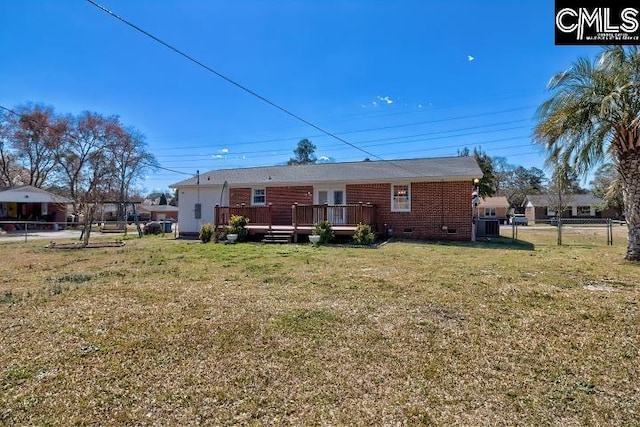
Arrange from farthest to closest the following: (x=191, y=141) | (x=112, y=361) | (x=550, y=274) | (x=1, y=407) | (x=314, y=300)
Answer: (x=191, y=141)
(x=550, y=274)
(x=314, y=300)
(x=112, y=361)
(x=1, y=407)

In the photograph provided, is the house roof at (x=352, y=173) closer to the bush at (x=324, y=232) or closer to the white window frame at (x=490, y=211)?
the bush at (x=324, y=232)

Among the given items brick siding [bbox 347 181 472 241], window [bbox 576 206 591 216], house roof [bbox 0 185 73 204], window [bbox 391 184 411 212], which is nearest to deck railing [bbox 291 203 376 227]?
brick siding [bbox 347 181 472 241]

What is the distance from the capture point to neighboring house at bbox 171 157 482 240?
1438 cm

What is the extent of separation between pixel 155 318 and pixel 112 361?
1202mm

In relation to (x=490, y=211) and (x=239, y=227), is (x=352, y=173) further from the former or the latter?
(x=490, y=211)

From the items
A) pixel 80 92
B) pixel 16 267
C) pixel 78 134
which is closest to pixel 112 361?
pixel 16 267

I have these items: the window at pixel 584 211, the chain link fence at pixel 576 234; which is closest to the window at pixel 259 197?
the chain link fence at pixel 576 234

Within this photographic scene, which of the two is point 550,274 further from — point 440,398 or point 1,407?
point 1,407

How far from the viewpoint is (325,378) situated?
2.98 m

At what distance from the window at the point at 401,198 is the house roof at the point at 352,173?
0.59 metres

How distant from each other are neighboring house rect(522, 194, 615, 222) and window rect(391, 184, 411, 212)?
40.1 metres

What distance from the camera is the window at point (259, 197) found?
17763mm

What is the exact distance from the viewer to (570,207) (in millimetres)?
49719

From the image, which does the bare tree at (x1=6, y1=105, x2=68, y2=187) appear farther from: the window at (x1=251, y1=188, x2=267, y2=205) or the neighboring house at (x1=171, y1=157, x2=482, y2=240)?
the window at (x1=251, y1=188, x2=267, y2=205)
